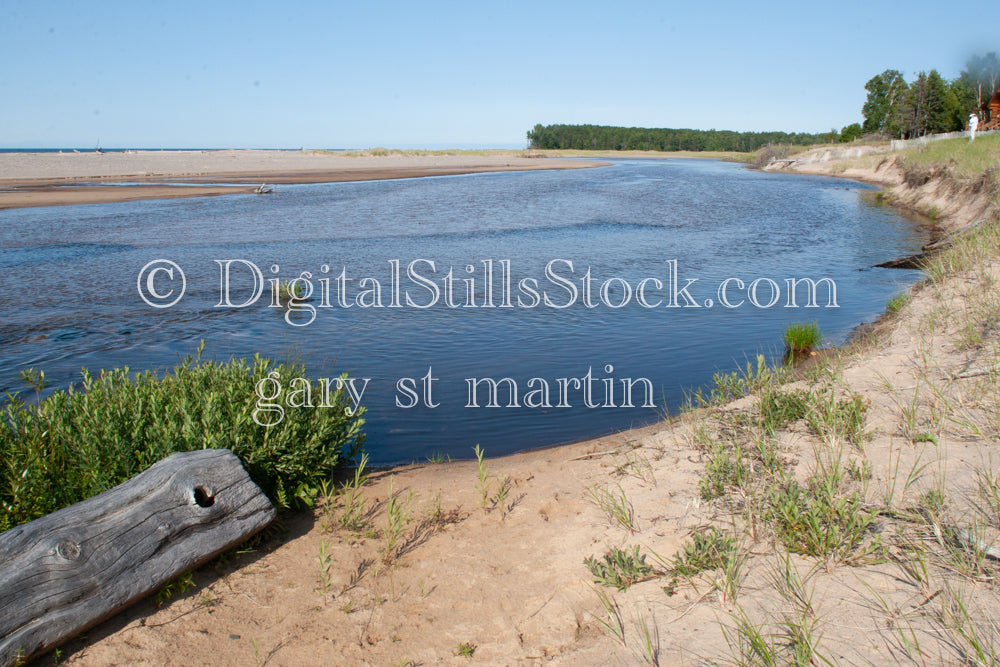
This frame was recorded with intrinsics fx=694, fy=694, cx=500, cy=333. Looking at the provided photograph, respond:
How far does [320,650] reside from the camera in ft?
11.2

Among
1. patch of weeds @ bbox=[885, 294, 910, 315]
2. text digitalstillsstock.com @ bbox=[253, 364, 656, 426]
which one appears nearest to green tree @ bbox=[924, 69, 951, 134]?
patch of weeds @ bbox=[885, 294, 910, 315]

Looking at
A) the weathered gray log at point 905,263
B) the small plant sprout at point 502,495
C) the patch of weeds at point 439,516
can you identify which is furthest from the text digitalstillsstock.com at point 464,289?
the patch of weeds at point 439,516

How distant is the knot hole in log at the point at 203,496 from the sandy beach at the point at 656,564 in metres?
0.37

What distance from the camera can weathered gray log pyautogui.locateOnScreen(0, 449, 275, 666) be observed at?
3.23 m

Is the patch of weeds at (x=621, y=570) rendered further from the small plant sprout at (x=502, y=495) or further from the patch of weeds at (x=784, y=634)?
the small plant sprout at (x=502, y=495)

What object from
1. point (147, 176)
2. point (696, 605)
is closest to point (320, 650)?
point (696, 605)

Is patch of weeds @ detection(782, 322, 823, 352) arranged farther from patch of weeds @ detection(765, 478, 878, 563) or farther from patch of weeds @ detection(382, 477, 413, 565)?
patch of weeds @ detection(382, 477, 413, 565)

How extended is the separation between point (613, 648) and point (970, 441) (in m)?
2.73

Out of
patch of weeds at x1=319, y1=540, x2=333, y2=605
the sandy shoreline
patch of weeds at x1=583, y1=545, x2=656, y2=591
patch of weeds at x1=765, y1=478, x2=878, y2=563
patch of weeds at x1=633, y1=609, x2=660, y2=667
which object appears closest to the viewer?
patch of weeds at x1=633, y1=609, x2=660, y2=667

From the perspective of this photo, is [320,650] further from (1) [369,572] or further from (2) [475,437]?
(2) [475,437]

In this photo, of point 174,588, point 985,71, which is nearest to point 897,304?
point 174,588

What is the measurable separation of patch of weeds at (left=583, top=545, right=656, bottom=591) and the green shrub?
2063 millimetres

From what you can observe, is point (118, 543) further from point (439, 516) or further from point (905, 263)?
point (905, 263)

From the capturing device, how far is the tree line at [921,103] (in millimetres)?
59922
